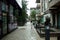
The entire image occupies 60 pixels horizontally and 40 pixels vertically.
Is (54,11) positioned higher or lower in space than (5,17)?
higher

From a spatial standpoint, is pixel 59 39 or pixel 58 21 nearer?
pixel 59 39

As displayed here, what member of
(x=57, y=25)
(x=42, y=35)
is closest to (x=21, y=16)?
(x=57, y=25)

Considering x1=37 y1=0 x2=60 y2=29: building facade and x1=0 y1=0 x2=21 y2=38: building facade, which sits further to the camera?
x1=37 y1=0 x2=60 y2=29: building facade

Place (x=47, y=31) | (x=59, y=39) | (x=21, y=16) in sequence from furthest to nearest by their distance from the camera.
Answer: (x=21, y=16) < (x=59, y=39) < (x=47, y=31)

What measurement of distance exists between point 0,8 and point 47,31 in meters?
7.55

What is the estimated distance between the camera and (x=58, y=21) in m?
28.1

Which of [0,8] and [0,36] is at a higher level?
[0,8]

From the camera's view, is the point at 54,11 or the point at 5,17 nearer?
the point at 5,17

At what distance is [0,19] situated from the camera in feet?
51.2

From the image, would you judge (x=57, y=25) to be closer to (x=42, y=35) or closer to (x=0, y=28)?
(x=42, y=35)

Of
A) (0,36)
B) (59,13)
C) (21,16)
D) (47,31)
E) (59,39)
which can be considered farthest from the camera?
(21,16)

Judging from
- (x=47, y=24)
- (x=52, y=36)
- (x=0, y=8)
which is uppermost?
(x=0, y=8)

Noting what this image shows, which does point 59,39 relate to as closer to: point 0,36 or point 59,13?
point 0,36

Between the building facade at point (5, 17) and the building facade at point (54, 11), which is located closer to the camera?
the building facade at point (5, 17)
